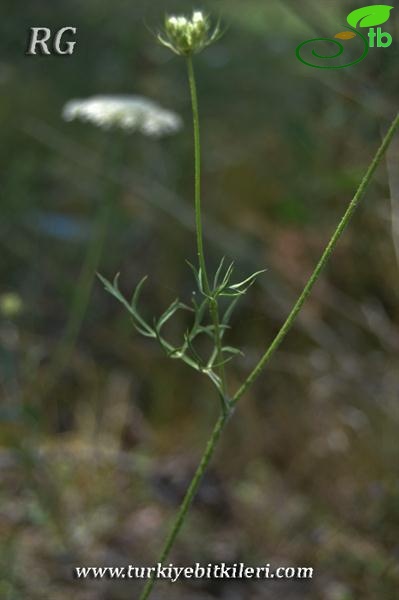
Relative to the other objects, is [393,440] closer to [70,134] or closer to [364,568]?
[364,568]

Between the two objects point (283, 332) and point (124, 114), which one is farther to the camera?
point (124, 114)

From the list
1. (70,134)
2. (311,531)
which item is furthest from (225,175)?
(311,531)

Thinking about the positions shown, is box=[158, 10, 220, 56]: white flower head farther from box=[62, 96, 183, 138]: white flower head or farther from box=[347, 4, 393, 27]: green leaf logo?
box=[62, 96, 183, 138]: white flower head

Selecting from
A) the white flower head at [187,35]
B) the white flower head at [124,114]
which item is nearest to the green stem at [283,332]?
the white flower head at [187,35]

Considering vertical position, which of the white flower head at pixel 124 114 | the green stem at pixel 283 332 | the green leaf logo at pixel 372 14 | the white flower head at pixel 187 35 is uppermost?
the white flower head at pixel 124 114

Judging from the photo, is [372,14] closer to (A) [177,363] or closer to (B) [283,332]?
(B) [283,332]

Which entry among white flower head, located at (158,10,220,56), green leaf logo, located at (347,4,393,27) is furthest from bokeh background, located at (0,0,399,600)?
white flower head, located at (158,10,220,56)

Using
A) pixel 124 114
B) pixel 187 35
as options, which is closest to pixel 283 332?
pixel 187 35

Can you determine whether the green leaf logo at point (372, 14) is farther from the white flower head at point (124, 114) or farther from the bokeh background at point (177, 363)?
the white flower head at point (124, 114)
